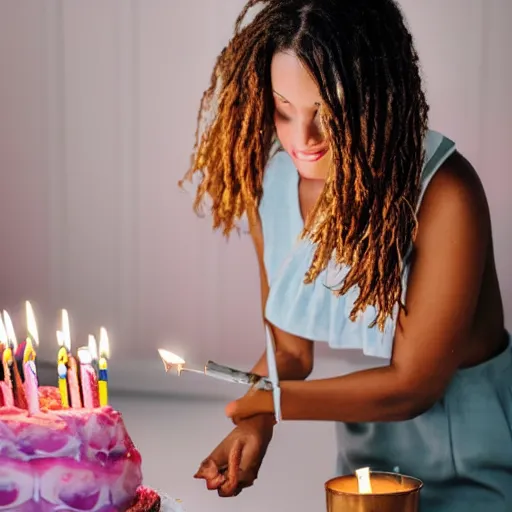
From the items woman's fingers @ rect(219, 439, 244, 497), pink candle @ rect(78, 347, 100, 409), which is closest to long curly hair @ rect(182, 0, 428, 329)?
woman's fingers @ rect(219, 439, 244, 497)

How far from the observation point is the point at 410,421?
2.13 meters

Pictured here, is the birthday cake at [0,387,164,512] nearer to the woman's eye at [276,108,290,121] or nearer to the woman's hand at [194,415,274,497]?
the woman's hand at [194,415,274,497]

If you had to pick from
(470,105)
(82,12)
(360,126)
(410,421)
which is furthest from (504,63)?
(82,12)

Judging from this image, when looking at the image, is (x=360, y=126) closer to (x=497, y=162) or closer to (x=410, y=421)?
(x=497, y=162)

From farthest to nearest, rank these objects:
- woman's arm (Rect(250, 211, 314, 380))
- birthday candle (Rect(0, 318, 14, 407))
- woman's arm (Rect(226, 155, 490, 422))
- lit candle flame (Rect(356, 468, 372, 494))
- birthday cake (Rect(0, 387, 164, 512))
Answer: woman's arm (Rect(250, 211, 314, 380)), woman's arm (Rect(226, 155, 490, 422)), lit candle flame (Rect(356, 468, 372, 494)), birthday candle (Rect(0, 318, 14, 407)), birthday cake (Rect(0, 387, 164, 512))

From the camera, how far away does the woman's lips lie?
6.93 feet

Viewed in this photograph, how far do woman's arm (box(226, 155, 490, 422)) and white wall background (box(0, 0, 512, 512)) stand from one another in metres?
0.09

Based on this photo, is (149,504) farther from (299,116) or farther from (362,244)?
(299,116)

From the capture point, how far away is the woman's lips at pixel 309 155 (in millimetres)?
2113

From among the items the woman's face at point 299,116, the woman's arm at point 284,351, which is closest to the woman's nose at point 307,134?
the woman's face at point 299,116

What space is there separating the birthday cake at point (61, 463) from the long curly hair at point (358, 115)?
66cm

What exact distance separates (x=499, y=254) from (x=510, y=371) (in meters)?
0.25

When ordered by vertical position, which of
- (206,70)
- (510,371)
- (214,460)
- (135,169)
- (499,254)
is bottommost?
(214,460)

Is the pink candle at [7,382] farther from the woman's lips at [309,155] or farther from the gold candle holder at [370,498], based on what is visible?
the woman's lips at [309,155]
